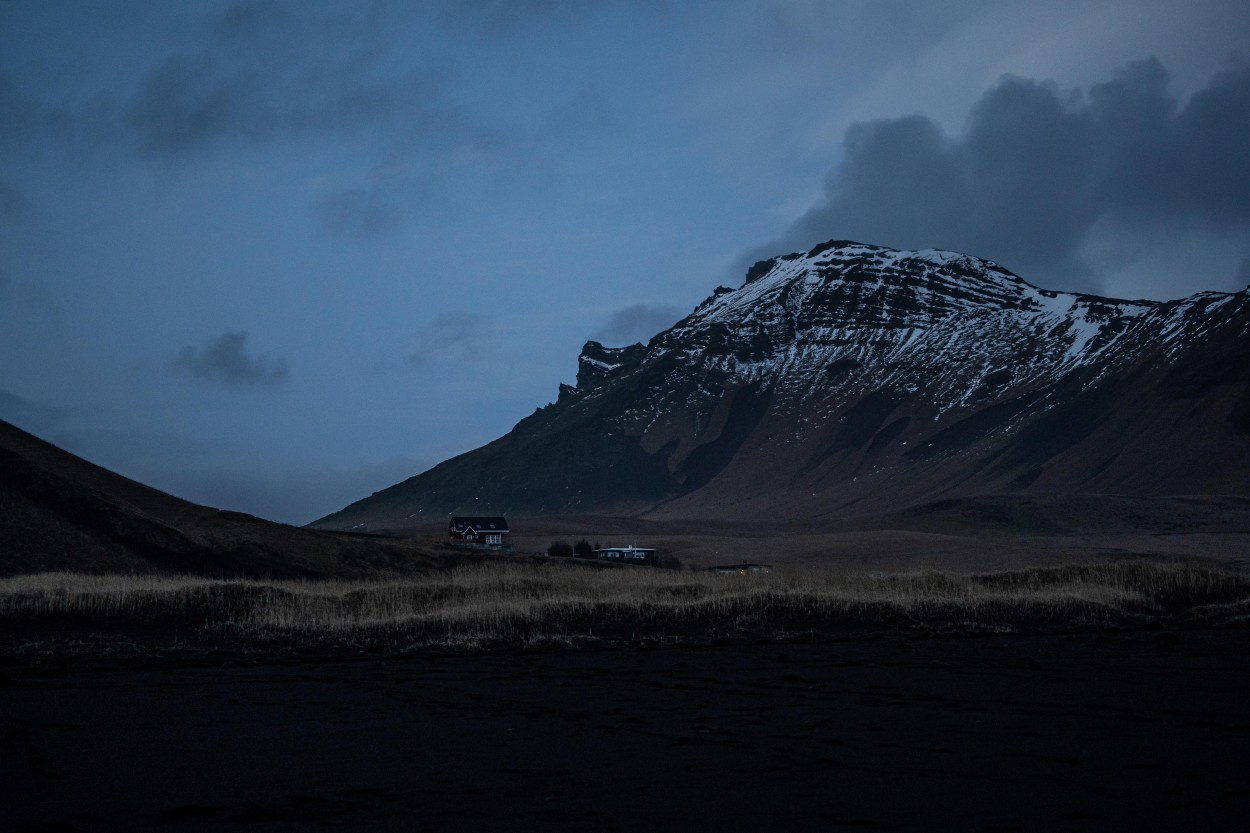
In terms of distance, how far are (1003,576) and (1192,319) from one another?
16447 cm

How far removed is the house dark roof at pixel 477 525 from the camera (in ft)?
311

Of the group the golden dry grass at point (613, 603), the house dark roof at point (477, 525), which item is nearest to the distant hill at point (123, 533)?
the golden dry grass at point (613, 603)

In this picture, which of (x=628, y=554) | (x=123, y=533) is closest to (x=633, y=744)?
(x=123, y=533)

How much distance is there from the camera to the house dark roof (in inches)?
3733

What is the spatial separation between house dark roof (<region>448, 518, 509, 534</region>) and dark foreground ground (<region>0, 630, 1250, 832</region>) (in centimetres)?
7474

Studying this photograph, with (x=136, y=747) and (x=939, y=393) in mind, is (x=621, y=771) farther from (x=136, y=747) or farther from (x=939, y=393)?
(x=939, y=393)

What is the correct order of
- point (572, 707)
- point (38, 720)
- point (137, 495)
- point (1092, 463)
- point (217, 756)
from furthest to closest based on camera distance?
point (1092, 463), point (137, 495), point (572, 707), point (38, 720), point (217, 756)

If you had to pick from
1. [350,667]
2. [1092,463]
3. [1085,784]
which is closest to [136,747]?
[350,667]

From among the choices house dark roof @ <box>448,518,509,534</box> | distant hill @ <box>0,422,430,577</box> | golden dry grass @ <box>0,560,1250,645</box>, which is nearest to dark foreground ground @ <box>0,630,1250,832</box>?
golden dry grass @ <box>0,560,1250,645</box>

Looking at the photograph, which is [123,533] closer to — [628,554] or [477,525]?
[628,554]

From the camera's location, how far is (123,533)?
42812mm

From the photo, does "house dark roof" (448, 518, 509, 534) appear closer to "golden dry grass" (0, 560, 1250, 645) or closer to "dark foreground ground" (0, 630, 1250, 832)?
"golden dry grass" (0, 560, 1250, 645)

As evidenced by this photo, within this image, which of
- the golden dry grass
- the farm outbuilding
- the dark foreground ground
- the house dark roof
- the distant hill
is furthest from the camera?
the house dark roof

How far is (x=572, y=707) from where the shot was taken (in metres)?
14.9
